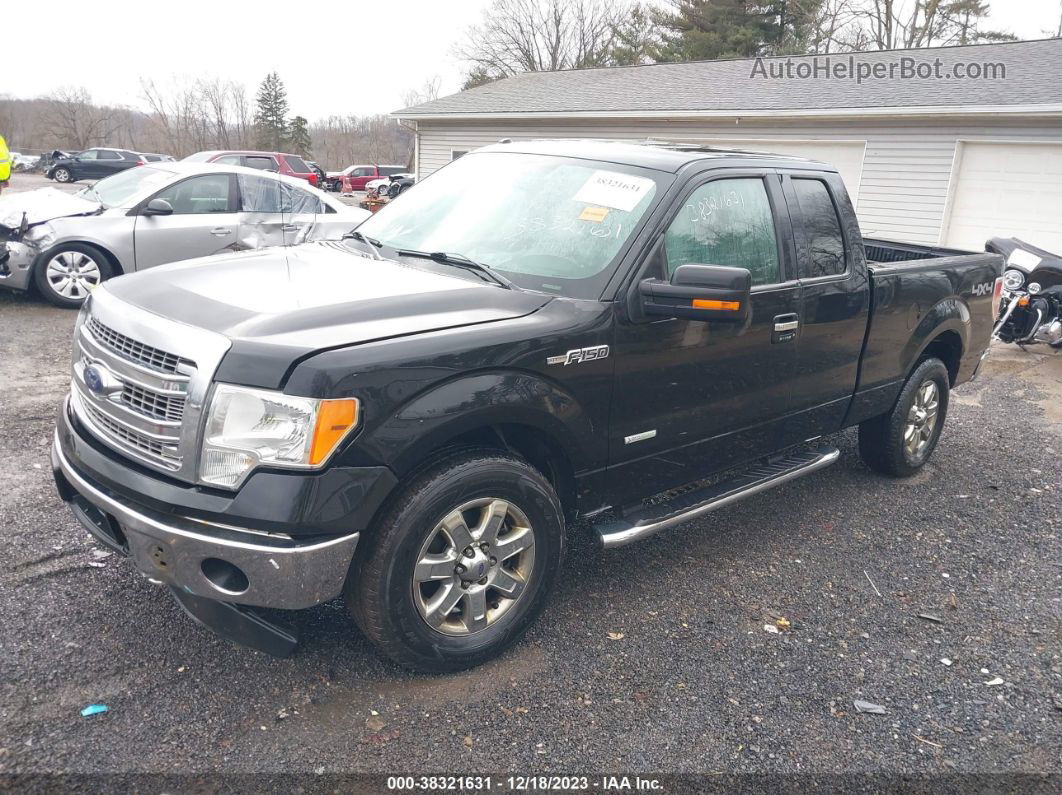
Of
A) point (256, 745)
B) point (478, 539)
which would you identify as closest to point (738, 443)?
point (478, 539)

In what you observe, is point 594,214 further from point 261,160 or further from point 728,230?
point 261,160

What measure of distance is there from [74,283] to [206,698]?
723 cm

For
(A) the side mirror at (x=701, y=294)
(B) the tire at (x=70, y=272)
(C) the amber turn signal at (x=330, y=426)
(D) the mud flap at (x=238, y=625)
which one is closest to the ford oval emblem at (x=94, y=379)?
(D) the mud flap at (x=238, y=625)

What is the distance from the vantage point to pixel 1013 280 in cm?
954

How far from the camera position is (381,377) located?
105 inches

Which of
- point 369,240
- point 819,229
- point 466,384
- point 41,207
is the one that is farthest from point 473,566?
point 41,207

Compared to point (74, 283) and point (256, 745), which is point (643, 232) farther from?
point (74, 283)

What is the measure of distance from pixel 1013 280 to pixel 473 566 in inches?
353

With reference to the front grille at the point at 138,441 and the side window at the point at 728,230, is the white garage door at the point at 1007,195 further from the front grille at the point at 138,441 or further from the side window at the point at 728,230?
the front grille at the point at 138,441

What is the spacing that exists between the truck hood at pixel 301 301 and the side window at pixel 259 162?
19.7 metres

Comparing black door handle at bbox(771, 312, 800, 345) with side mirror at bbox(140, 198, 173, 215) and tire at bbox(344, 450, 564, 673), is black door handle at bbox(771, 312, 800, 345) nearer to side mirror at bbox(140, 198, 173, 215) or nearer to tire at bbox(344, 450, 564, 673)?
tire at bbox(344, 450, 564, 673)

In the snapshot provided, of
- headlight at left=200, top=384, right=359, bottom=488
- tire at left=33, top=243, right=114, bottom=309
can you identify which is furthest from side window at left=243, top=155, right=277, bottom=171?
headlight at left=200, top=384, right=359, bottom=488

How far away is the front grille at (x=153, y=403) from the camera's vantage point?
8.68 ft

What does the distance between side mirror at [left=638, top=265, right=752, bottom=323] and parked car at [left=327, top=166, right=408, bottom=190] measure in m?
37.3
